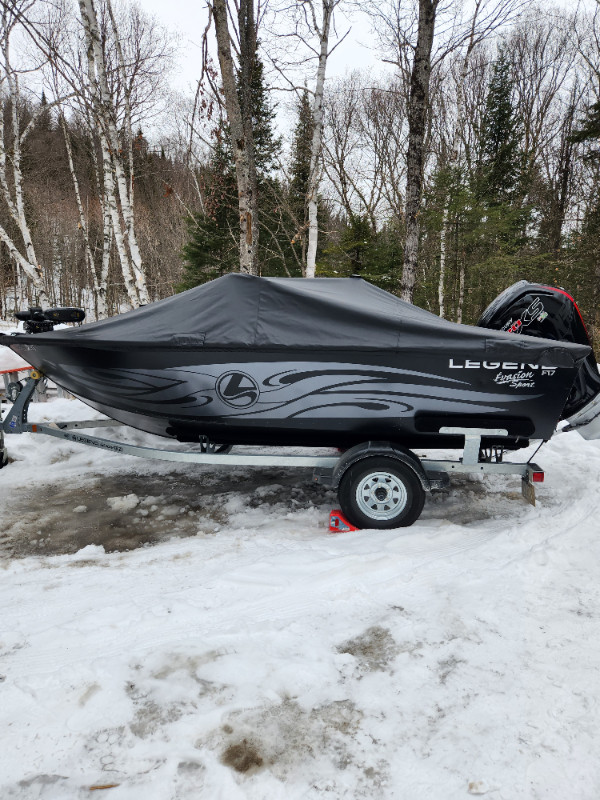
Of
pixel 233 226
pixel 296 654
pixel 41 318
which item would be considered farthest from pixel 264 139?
pixel 296 654

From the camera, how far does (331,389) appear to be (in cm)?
347

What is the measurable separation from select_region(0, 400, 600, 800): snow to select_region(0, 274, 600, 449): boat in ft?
2.44

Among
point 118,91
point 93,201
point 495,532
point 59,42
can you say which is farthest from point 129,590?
point 93,201

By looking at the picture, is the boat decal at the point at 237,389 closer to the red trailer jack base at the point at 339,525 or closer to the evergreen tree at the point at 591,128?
the red trailer jack base at the point at 339,525

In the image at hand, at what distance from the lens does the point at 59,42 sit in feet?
43.0

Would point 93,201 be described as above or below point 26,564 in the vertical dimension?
above

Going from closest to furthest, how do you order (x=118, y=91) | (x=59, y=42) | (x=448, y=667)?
(x=448, y=667) < (x=118, y=91) < (x=59, y=42)

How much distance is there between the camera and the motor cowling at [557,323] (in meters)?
3.79

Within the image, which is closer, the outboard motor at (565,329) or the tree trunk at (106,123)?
the outboard motor at (565,329)

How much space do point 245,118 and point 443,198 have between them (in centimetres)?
867

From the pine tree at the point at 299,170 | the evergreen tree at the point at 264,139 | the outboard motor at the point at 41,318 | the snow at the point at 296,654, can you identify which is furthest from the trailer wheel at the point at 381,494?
the evergreen tree at the point at 264,139

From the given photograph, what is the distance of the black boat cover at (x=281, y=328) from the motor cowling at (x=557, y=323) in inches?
24.8

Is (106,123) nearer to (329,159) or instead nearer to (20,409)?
(20,409)

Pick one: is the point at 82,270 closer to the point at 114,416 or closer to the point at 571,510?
the point at 114,416
